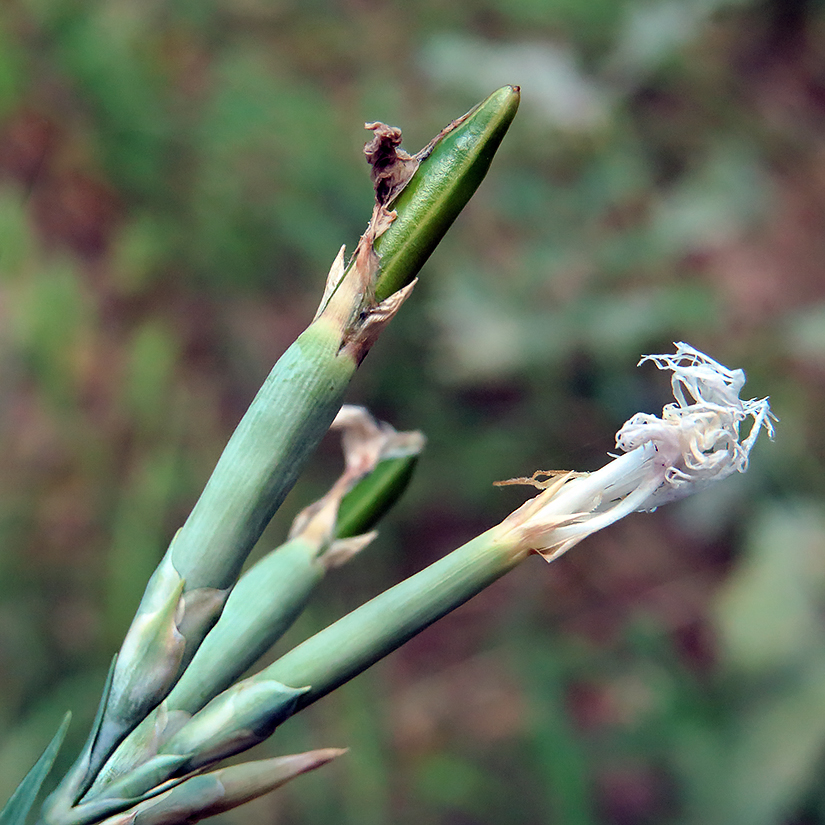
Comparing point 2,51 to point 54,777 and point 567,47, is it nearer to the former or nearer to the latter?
point 567,47

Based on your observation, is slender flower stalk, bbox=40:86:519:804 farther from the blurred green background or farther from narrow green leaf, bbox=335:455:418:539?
the blurred green background

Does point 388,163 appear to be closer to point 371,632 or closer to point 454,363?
point 371,632

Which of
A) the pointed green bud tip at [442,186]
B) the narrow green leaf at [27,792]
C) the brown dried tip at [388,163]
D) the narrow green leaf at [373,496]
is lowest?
the narrow green leaf at [27,792]

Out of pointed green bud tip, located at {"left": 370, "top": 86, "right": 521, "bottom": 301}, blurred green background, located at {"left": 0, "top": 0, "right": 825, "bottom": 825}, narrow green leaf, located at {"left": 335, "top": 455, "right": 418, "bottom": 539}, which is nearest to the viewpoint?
pointed green bud tip, located at {"left": 370, "top": 86, "right": 521, "bottom": 301}

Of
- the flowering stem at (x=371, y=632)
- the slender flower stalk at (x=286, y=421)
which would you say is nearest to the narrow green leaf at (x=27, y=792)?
the slender flower stalk at (x=286, y=421)

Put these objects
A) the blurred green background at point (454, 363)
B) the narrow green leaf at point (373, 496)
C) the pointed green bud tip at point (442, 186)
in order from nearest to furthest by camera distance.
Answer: the pointed green bud tip at point (442, 186) < the narrow green leaf at point (373, 496) < the blurred green background at point (454, 363)

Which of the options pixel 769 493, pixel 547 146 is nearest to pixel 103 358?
pixel 547 146

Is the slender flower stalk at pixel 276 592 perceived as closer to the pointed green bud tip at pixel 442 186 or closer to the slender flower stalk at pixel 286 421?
the slender flower stalk at pixel 286 421

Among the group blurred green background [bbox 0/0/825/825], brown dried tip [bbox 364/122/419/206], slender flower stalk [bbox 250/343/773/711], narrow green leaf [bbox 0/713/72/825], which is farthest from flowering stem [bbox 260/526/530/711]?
blurred green background [bbox 0/0/825/825]
